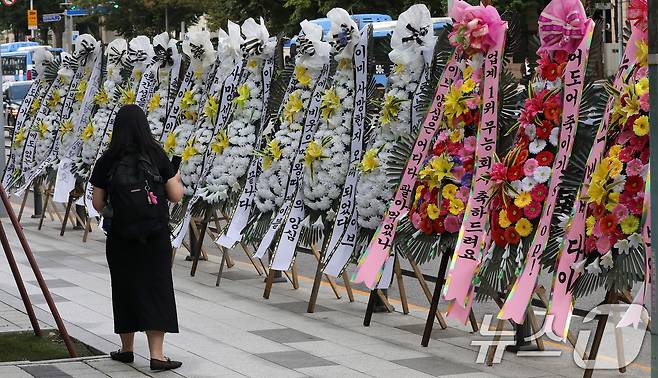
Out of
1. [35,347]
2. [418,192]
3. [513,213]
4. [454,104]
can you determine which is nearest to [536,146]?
[513,213]

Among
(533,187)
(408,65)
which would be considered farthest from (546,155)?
(408,65)

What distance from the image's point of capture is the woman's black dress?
8.02m

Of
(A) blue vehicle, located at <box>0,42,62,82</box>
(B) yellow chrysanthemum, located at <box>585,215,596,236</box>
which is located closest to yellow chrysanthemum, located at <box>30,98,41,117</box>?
(B) yellow chrysanthemum, located at <box>585,215,596,236</box>

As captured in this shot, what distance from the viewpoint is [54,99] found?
1650 centimetres

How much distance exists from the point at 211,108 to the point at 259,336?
3562 mm

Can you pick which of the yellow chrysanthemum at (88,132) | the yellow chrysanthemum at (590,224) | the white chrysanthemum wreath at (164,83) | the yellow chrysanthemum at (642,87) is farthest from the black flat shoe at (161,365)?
the yellow chrysanthemum at (88,132)

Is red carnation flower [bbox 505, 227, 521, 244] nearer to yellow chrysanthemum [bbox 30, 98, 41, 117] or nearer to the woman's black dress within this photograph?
the woman's black dress

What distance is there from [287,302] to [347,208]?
51.5 inches

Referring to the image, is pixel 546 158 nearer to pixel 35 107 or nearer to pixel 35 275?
pixel 35 275

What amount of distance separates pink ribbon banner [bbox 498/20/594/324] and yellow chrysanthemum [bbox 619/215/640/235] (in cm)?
65

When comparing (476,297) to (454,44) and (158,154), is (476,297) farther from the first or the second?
(158,154)

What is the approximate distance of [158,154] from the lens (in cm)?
808

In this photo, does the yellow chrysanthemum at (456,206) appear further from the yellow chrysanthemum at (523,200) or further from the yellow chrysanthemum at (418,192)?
the yellow chrysanthemum at (523,200)

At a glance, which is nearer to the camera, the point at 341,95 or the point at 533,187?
the point at 533,187
